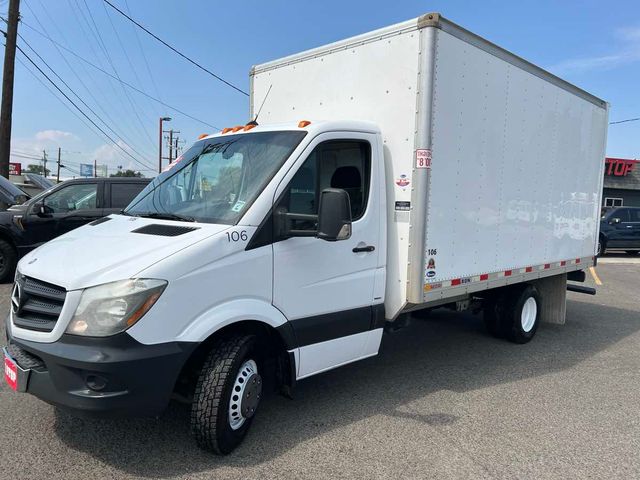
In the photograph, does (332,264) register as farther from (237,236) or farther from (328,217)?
(237,236)

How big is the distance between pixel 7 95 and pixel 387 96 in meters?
13.9

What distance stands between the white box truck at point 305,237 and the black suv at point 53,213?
4.69m

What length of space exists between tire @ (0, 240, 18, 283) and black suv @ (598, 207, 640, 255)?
719 inches

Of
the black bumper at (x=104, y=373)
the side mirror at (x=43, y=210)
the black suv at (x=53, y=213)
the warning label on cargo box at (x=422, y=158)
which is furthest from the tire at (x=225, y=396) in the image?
the side mirror at (x=43, y=210)

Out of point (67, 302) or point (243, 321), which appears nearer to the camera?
point (67, 302)

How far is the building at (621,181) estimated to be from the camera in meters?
29.2

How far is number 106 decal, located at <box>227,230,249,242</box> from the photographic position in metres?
3.38

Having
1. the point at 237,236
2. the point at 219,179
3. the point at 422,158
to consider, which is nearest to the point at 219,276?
the point at 237,236

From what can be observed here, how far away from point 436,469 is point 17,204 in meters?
9.05

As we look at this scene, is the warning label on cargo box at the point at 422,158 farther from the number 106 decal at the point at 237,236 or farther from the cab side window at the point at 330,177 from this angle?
the number 106 decal at the point at 237,236

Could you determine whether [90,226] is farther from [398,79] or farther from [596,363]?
[596,363]

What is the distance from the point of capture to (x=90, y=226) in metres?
4.11

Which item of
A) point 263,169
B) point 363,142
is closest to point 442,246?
point 363,142

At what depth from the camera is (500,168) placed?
5.40m
